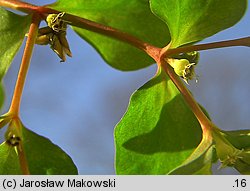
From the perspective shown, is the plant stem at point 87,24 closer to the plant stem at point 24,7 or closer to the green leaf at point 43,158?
the plant stem at point 24,7

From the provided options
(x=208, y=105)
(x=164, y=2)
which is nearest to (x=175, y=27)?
(x=164, y=2)

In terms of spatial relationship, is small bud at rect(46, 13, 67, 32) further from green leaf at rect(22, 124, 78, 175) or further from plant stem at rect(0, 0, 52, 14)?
green leaf at rect(22, 124, 78, 175)

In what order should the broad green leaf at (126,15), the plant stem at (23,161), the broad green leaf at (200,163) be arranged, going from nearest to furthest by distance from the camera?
the broad green leaf at (200,163), the plant stem at (23,161), the broad green leaf at (126,15)

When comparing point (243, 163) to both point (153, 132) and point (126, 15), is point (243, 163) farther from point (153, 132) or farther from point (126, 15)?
point (126, 15)

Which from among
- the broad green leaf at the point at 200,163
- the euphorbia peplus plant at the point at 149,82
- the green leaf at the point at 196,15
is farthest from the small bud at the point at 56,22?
the broad green leaf at the point at 200,163

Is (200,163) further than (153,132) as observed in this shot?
No

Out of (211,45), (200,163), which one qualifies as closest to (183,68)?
(211,45)

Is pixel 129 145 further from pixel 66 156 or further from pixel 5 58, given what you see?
pixel 5 58
